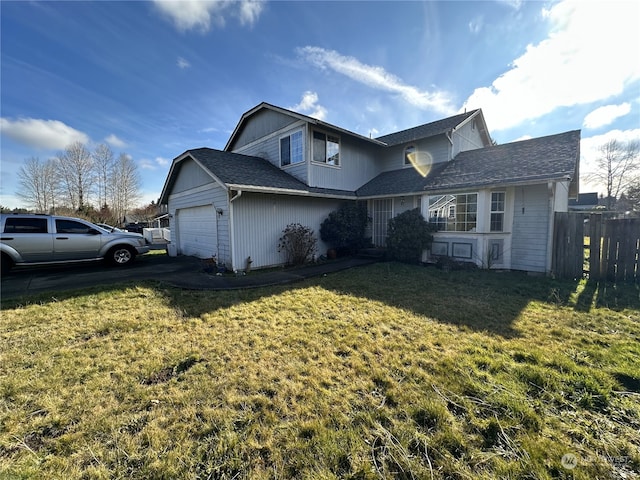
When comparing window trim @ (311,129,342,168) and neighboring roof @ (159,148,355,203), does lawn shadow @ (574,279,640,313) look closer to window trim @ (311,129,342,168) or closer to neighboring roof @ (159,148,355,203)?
neighboring roof @ (159,148,355,203)

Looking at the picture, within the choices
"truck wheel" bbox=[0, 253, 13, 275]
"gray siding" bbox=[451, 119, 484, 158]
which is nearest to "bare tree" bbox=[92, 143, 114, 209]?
→ "truck wheel" bbox=[0, 253, 13, 275]

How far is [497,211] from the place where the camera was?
902cm

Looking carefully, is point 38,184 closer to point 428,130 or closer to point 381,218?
point 381,218

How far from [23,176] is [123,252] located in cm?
3704

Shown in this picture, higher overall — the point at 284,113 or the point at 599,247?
the point at 284,113

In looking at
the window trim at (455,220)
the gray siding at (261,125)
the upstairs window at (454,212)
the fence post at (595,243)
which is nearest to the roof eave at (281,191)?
the gray siding at (261,125)

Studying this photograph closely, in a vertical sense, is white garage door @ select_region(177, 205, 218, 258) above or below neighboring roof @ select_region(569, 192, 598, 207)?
below

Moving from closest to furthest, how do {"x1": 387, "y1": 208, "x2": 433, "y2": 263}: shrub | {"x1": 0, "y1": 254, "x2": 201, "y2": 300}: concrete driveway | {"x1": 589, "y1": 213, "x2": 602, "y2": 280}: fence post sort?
{"x1": 0, "y1": 254, "x2": 201, "y2": 300}: concrete driveway
{"x1": 589, "y1": 213, "x2": 602, "y2": 280}: fence post
{"x1": 387, "y1": 208, "x2": 433, "y2": 263}: shrub

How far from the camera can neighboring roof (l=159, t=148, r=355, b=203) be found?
841 centimetres

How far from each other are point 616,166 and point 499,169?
37561mm

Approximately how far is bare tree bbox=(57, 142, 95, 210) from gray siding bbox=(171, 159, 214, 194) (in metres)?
29.7

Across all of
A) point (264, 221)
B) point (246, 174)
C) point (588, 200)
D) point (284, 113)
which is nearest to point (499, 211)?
point (264, 221)

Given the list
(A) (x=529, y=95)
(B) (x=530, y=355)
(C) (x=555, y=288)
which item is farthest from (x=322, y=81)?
(B) (x=530, y=355)

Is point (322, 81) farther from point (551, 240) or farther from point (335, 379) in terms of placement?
point (335, 379)
